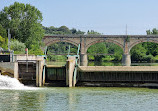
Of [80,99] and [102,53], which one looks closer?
[80,99]

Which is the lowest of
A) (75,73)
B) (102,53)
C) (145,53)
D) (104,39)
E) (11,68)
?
(75,73)

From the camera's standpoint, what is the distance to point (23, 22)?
261 feet

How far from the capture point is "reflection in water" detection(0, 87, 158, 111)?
3278 centimetres

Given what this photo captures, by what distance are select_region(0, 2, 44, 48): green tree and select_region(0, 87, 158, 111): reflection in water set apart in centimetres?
3792

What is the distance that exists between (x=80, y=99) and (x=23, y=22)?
4590cm

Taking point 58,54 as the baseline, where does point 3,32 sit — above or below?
above

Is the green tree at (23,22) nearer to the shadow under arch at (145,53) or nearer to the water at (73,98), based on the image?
the water at (73,98)

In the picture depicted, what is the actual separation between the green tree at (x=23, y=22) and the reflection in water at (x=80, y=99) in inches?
1493

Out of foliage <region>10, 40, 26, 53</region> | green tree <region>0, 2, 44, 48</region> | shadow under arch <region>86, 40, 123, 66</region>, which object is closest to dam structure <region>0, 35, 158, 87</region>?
foliage <region>10, 40, 26, 53</region>

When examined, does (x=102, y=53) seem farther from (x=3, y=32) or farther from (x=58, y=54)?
(x=3, y=32)

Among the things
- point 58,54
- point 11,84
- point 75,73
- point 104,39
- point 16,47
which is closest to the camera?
point 11,84

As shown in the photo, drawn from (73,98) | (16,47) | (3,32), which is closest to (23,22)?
(3,32)

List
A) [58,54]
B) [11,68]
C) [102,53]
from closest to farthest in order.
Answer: [11,68] < [58,54] < [102,53]

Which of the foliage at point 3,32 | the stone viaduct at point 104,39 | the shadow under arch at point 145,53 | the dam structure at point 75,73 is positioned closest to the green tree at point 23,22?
the foliage at point 3,32
